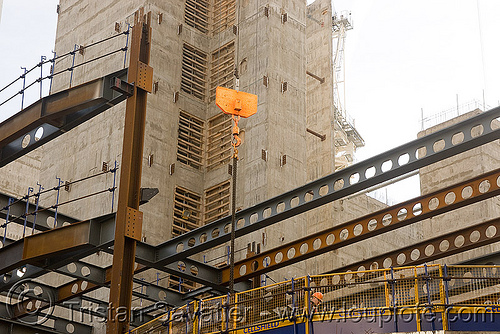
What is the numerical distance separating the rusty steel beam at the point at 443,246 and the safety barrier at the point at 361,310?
25.4 feet

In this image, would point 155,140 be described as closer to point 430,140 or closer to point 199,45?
point 199,45

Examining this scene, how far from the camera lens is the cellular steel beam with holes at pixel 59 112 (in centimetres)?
2531

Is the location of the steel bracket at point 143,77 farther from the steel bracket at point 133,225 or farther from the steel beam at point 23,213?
the steel beam at point 23,213

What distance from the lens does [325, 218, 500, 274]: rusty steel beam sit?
1145 inches

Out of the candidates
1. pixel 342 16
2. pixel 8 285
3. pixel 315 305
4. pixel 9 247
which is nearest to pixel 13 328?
pixel 8 285

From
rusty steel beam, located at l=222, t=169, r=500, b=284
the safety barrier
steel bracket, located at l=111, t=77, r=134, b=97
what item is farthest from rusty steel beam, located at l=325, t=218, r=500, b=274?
steel bracket, located at l=111, t=77, r=134, b=97

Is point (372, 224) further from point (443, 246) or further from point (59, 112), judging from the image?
point (59, 112)

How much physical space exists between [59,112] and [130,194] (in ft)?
12.3

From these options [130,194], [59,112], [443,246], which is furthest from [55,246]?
[443,246]

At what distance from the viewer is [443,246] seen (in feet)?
101

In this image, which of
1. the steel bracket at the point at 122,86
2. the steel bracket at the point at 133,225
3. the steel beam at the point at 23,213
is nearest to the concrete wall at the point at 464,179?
the steel beam at the point at 23,213

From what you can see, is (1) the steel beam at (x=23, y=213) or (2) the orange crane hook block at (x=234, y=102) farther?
(1) the steel beam at (x=23, y=213)

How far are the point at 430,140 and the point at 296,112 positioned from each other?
17.6 metres

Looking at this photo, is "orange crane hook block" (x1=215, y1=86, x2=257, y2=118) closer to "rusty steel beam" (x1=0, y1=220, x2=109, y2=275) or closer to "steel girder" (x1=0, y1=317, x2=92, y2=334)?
"rusty steel beam" (x1=0, y1=220, x2=109, y2=275)
